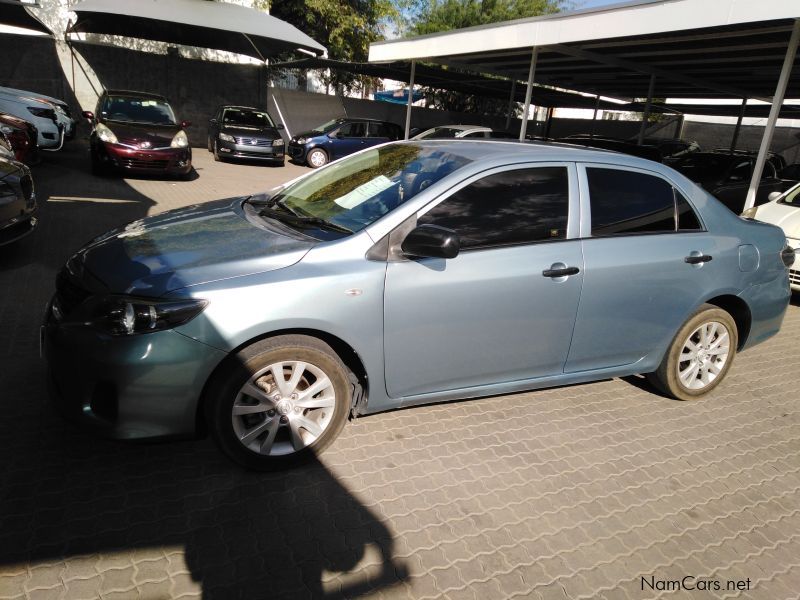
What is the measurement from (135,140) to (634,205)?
9.83m

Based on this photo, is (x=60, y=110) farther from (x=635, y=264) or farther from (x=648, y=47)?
(x=635, y=264)

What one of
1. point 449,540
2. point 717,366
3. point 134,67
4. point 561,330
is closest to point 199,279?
point 449,540

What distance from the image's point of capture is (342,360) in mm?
2990

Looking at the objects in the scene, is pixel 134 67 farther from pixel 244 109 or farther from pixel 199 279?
pixel 199 279

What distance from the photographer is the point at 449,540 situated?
2592mm

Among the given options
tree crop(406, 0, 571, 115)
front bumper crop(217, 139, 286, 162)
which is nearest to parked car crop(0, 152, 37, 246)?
front bumper crop(217, 139, 286, 162)

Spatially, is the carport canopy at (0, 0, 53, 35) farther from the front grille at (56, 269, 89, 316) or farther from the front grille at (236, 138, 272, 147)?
the front grille at (56, 269, 89, 316)

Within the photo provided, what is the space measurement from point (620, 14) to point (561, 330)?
8500mm

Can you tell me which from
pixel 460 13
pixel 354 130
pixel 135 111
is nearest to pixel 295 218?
pixel 135 111

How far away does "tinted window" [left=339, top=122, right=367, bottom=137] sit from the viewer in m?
17.2

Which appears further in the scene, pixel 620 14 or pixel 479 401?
pixel 620 14

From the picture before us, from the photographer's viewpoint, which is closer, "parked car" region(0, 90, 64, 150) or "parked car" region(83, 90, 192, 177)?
"parked car" region(83, 90, 192, 177)

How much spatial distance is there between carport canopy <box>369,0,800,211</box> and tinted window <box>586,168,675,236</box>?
19.1 feet

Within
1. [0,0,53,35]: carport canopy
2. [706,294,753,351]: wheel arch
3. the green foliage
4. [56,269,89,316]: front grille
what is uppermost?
the green foliage
